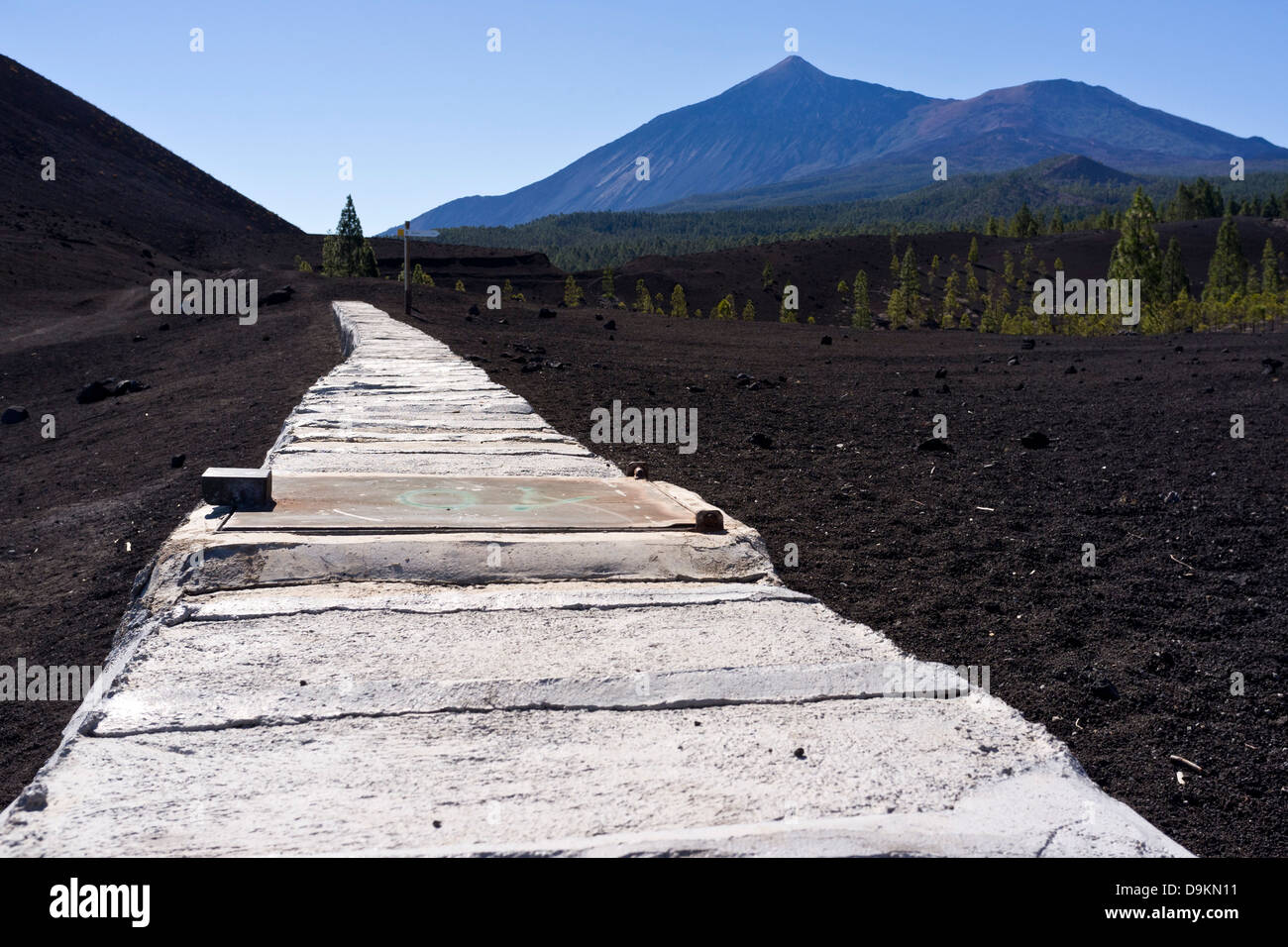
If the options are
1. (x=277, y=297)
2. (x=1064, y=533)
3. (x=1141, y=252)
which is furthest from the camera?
(x=1141, y=252)

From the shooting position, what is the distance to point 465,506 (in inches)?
161

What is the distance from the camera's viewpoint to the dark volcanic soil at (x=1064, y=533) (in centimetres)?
366

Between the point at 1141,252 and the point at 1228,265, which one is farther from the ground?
the point at 1228,265

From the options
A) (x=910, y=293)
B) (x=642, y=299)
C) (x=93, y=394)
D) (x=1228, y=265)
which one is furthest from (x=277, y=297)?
(x=1228, y=265)

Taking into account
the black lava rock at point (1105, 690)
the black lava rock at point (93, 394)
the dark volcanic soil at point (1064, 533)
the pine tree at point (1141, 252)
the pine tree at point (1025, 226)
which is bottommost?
the black lava rock at point (1105, 690)

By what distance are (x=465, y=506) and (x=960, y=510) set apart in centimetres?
391

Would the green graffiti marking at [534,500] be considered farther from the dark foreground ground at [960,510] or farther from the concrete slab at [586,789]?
the concrete slab at [586,789]

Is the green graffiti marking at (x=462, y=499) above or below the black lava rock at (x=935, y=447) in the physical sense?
above

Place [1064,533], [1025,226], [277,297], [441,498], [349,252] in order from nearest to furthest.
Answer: [441,498] → [1064,533] → [277,297] → [349,252] → [1025,226]

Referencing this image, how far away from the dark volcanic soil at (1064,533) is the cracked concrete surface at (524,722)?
131 cm

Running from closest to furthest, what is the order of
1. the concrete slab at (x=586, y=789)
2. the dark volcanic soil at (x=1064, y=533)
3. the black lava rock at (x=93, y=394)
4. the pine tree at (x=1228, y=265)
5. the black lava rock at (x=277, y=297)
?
the concrete slab at (x=586, y=789) → the dark volcanic soil at (x=1064, y=533) → the black lava rock at (x=93, y=394) → the black lava rock at (x=277, y=297) → the pine tree at (x=1228, y=265)

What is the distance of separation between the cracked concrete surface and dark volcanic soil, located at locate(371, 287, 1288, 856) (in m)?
1.31

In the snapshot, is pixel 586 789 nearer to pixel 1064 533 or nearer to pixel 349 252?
pixel 1064 533

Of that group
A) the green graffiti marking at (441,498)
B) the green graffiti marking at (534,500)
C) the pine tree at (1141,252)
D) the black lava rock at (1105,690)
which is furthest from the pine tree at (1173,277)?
the green graffiti marking at (441,498)
